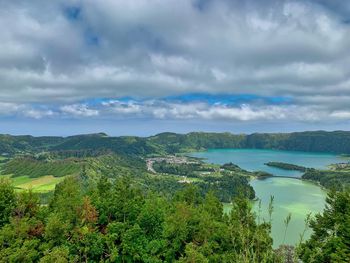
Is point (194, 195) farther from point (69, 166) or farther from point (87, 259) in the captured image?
point (69, 166)

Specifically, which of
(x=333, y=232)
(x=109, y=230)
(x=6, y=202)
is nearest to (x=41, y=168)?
(x=6, y=202)

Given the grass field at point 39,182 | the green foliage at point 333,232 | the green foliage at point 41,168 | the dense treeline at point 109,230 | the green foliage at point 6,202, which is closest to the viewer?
the dense treeline at point 109,230

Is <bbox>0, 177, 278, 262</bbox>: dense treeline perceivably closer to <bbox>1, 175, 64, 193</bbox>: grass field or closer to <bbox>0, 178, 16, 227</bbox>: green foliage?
<bbox>0, 178, 16, 227</bbox>: green foliage

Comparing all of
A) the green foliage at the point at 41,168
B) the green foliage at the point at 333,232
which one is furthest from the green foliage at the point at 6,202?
the green foliage at the point at 41,168

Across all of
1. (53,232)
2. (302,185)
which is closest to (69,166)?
(302,185)

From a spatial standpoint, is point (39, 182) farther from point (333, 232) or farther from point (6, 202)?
point (333, 232)

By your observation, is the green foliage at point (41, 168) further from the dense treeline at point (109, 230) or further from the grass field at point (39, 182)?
the dense treeline at point (109, 230)

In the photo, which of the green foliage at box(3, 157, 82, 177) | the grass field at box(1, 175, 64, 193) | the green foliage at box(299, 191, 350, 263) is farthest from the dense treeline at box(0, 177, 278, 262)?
the green foliage at box(3, 157, 82, 177)
